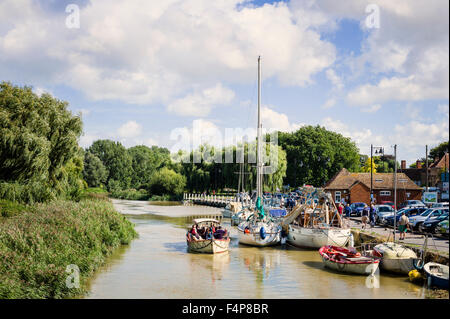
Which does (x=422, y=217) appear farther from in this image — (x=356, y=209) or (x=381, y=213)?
(x=356, y=209)

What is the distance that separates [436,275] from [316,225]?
12.3 meters

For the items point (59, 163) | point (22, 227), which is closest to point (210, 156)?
point (59, 163)

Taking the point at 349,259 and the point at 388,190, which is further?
the point at 388,190

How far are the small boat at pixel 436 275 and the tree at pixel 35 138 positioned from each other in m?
25.4

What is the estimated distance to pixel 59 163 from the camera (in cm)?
3506

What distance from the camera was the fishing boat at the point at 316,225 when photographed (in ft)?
92.4

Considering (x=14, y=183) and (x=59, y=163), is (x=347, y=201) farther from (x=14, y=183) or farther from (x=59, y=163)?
(x=14, y=183)

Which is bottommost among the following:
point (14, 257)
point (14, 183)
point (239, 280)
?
point (239, 280)

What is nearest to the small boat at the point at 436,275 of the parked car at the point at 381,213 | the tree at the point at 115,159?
the parked car at the point at 381,213

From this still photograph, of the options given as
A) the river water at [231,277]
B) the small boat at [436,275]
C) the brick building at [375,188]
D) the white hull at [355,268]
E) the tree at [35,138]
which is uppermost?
the tree at [35,138]

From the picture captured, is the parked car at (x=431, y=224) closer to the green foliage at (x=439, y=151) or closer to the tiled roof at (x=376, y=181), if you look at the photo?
the tiled roof at (x=376, y=181)

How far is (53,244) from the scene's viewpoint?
21125 millimetres

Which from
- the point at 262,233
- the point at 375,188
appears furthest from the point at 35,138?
the point at 375,188
